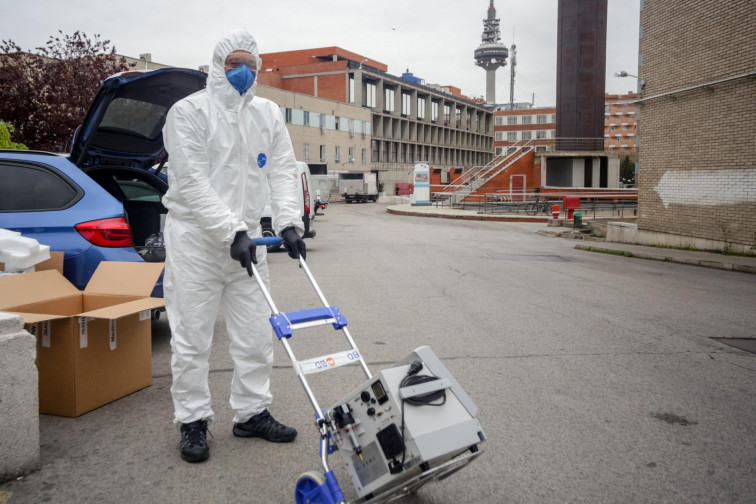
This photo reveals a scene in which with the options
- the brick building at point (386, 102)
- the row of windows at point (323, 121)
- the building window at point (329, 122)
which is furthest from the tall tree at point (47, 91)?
the brick building at point (386, 102)

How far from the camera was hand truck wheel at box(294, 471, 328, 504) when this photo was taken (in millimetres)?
2707

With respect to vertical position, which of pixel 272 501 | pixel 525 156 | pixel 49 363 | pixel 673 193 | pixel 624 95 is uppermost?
pixel 624 95

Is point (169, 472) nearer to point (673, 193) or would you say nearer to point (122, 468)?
point (122, 468)

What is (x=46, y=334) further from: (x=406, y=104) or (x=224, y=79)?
(x=406, y=104)

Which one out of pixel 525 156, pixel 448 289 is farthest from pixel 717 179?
pixel 525 156

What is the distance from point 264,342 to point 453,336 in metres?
3.04

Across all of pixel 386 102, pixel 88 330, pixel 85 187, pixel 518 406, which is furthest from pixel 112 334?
pixel 386 102

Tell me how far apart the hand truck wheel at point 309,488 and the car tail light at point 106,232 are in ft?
10.4

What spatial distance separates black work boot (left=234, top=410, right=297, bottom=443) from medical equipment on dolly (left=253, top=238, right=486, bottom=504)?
81 centimetres

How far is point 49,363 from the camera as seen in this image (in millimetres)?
3967

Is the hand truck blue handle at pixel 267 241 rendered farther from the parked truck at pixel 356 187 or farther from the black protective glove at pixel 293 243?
the parked truck at pixel 356 187

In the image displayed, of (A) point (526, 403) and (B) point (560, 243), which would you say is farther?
(B) point (560, 243)

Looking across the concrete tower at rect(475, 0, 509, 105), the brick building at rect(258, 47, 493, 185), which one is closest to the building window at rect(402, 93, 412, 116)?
the brick building at rect(258, 47, 493, 185)

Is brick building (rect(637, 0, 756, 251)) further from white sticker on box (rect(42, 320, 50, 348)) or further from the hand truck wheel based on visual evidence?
white sticker on box (rect(42, 320, 50, 348))
